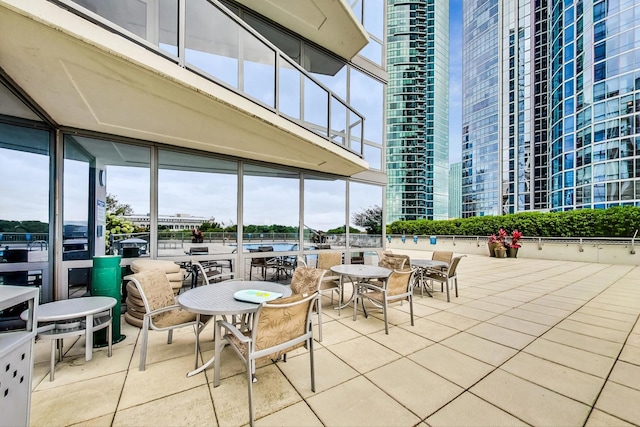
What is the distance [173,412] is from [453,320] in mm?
3730

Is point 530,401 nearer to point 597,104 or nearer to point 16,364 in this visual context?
point 16,364

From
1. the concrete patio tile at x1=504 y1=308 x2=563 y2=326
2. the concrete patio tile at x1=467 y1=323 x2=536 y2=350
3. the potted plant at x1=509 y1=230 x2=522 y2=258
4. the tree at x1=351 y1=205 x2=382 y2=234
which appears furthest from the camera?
the potted plant at x1=509 y1=230 x2=522 y2=258

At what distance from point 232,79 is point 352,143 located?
350 centimetres

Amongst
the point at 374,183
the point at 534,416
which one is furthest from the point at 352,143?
the point at 534,416

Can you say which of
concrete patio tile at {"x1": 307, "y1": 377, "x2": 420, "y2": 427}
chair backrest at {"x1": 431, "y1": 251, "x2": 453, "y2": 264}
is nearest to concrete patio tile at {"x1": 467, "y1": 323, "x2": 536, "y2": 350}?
concrete patio tile at {"x1": 307, "y1": 377, "x2": 420, "y2": 427}

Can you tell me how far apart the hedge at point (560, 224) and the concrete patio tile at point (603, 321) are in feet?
34.8

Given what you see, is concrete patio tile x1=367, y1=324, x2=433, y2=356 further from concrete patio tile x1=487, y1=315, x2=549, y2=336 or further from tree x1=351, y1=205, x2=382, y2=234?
tree x1=351, y1=205, x2=382, y2=234

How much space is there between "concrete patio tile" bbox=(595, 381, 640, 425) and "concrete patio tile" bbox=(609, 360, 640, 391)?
0.33 feet

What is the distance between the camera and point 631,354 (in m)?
2.84

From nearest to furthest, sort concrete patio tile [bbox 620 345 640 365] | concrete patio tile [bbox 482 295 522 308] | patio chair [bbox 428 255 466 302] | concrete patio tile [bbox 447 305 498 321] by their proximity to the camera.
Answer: concrete patio tile [bbox 620 345 640 365]
concrete patio tile [bbox 447 305 498 321]
concrete patio tile [bbox 482 295 522 308]
patio chair [bbox 428 255 466 302]

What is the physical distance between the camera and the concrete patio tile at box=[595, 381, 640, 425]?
74.5 inches

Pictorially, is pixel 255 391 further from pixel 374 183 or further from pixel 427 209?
pixel 427 209

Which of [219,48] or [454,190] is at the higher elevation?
[454,190]

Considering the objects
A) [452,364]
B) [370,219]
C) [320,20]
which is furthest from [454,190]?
[452,364]
